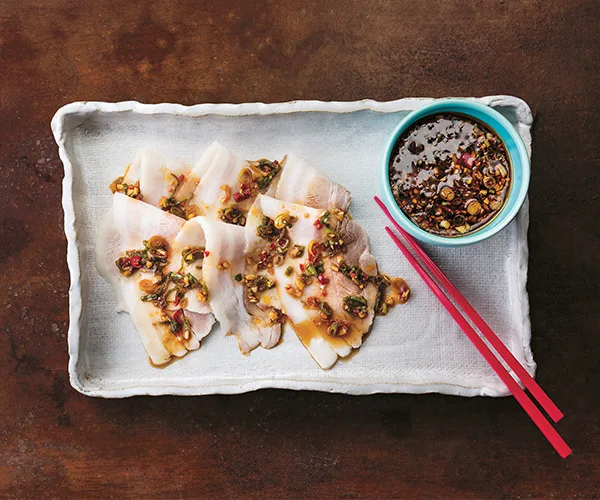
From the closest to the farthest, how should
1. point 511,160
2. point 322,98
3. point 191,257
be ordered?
1. point 511,160
2. point 191,257
3. point 322,98

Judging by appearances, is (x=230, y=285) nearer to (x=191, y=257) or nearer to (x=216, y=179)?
(x=191, y=257)

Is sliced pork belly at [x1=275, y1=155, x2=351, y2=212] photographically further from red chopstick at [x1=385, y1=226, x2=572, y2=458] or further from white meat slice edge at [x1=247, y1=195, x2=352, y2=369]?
red chopstick at [x1=385, y1=226, x2=572, y2=458]

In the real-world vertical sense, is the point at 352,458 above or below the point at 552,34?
below

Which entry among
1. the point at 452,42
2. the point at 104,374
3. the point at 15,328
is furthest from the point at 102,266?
the point at 452,42

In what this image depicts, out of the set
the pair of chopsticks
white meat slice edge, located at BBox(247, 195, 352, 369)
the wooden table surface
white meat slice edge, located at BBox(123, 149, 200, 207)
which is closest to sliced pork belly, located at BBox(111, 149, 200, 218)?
white meat slice edge, located at BBox(123, 149, 200, 207)

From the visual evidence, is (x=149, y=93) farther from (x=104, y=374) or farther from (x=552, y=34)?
(x=552, y=34)

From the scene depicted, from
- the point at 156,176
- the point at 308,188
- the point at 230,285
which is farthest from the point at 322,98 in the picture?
the point at 230,285
